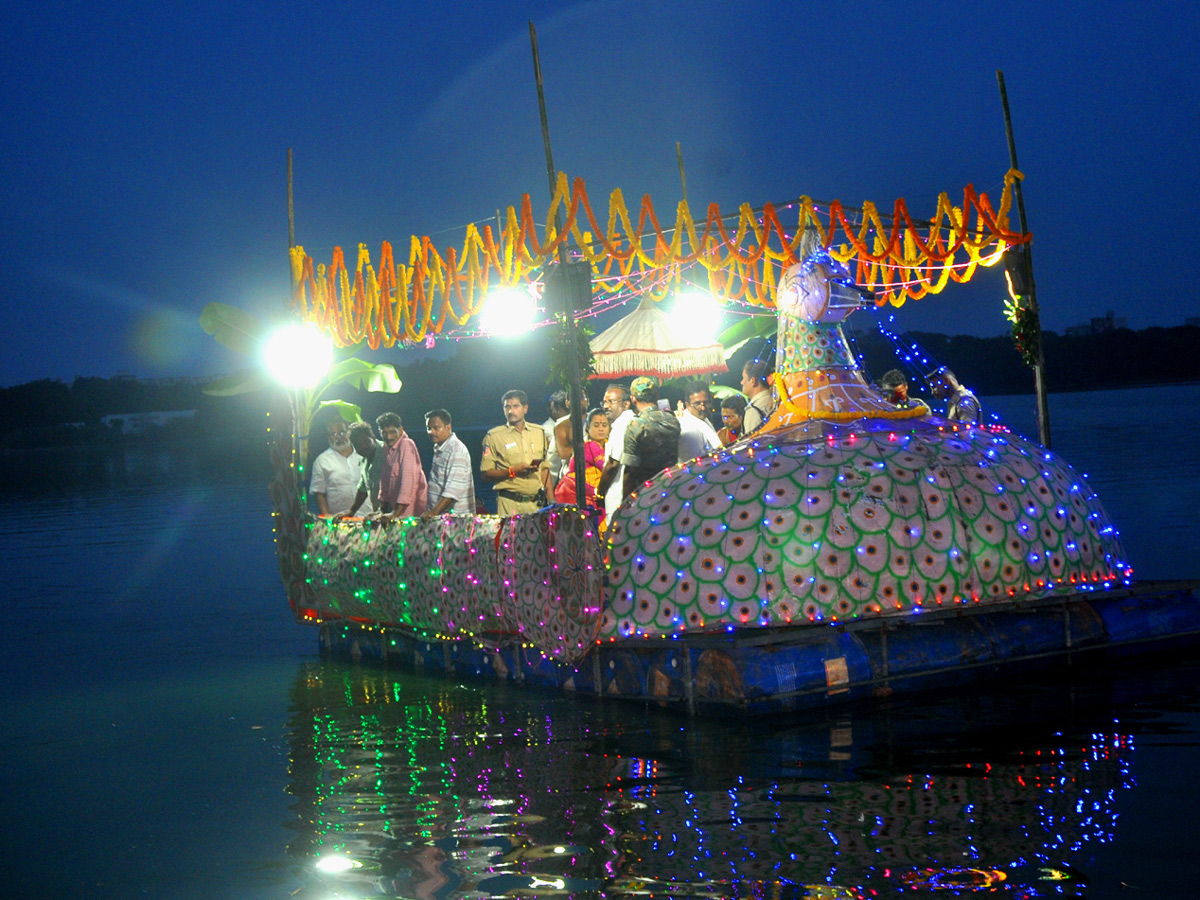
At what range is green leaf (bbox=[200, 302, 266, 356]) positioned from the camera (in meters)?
17.1

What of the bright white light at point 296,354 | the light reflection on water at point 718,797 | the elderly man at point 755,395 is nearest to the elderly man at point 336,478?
the bright white light at point 296,354

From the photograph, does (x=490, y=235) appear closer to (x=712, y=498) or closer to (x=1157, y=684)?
(x=712, y=498)

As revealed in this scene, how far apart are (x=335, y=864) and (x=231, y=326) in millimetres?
12096

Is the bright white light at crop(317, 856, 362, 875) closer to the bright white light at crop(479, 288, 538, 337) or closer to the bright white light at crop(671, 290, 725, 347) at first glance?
the bright white light at crop(479, 288, 538, 337)

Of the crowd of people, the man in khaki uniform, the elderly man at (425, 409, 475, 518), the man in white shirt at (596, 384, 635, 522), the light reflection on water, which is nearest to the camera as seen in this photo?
the light reflection on water

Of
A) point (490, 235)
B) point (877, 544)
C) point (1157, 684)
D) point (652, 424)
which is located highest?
point (490, 235)

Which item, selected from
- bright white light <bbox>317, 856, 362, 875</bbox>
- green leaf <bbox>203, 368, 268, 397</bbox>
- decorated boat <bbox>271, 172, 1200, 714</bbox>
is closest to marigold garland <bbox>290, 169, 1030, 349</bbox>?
decorated boat <bbox>271, 172, 1200, 714</bbox>

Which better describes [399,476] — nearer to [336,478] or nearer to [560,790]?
[336,478]

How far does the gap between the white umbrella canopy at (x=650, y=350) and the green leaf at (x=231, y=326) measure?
4.75 metres

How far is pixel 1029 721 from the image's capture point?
8055 millimetres

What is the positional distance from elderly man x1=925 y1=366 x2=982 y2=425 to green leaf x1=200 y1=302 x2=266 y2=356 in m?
9.08

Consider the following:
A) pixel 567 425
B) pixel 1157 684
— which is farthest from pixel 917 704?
pixel 567 425

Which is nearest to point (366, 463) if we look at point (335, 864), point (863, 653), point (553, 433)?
point (553, 433)

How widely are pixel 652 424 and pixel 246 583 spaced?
1077 centimetres
